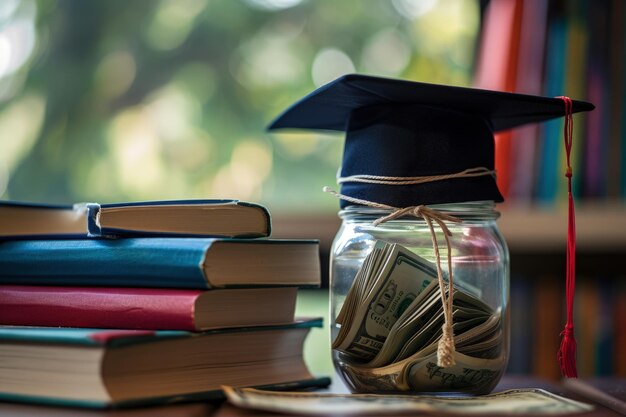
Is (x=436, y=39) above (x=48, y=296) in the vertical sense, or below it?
above

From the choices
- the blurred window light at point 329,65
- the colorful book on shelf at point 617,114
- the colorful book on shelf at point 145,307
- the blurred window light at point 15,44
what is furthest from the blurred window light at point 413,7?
the colorful book on shelf at point 145,307

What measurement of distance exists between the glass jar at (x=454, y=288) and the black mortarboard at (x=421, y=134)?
0.03 meters

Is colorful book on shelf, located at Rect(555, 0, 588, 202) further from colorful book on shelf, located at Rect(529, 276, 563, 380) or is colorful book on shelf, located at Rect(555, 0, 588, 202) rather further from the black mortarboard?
the black mortarboard

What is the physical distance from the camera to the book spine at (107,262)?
85 cm

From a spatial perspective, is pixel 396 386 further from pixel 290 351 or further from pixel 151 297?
pixel 151 297

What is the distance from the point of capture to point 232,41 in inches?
82.7

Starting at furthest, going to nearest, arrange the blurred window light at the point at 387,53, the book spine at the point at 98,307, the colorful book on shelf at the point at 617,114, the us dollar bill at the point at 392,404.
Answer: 1. the blurred window light at the point at 387,53
2. the colorful book on shelf at the point at 617,114
3. the book spine at the point at 98,307
4. the us dollar bill at the point at 392,404

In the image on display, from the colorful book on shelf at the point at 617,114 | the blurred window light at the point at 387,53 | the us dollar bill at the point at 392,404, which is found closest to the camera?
the us dollar bill at the point at 392,404

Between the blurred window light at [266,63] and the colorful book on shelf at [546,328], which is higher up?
the blurred window light at [266,63]

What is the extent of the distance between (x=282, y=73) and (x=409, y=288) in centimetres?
127

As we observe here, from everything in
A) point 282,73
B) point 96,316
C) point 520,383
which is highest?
point 282,73

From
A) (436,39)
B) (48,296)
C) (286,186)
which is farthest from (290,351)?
(436,39)

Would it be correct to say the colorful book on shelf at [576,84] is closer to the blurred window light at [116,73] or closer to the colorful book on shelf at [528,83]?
the colorful book on shelf at [528,83]

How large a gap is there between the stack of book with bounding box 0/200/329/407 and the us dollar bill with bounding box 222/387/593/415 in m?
0.08
